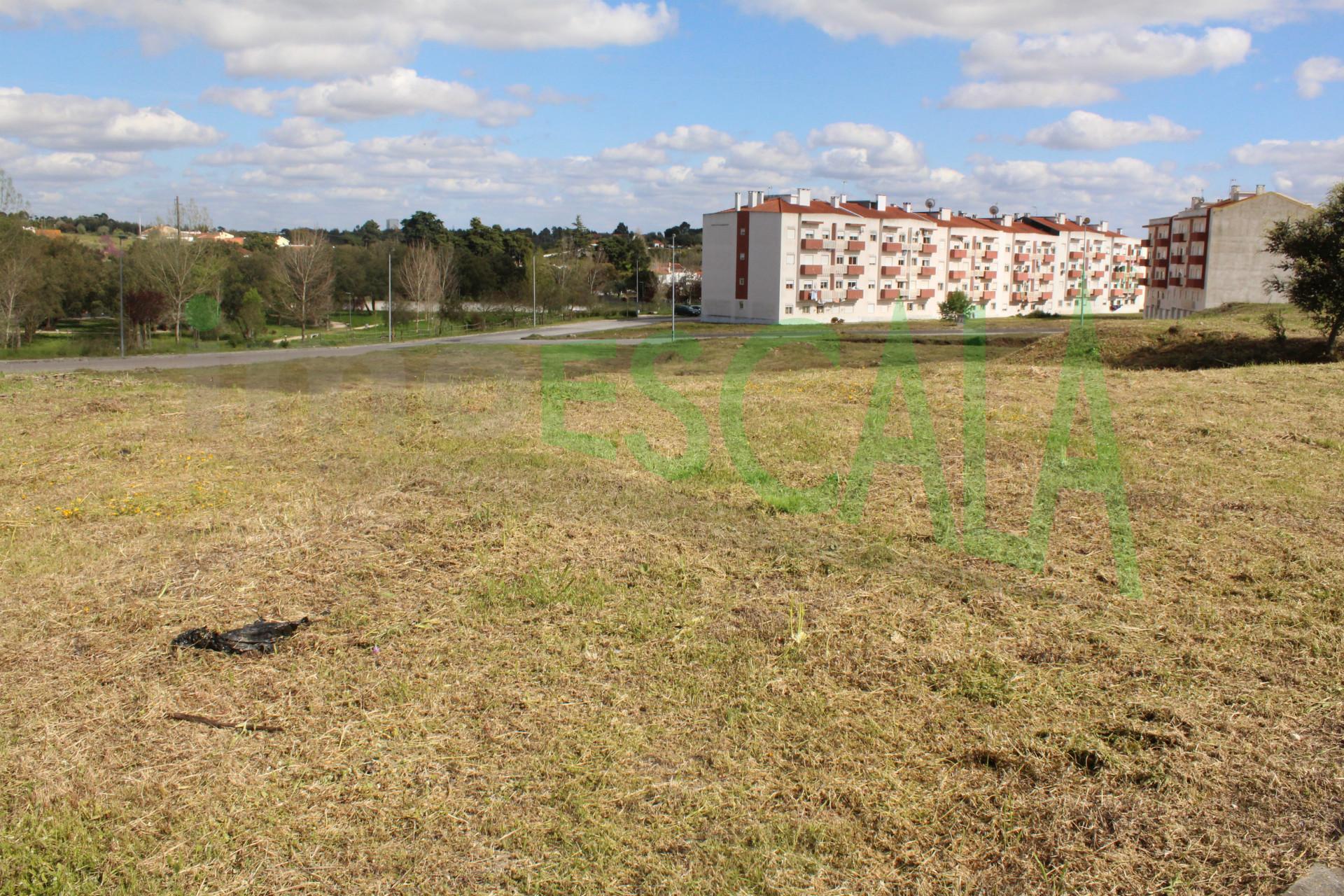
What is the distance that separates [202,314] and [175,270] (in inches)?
107

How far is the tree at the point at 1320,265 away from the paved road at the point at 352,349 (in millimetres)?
16501

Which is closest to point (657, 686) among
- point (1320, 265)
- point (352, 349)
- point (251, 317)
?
point (1320, 265)

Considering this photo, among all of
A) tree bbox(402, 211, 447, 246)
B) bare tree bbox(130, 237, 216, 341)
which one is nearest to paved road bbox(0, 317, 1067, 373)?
bare tree bbox(130, 237, 216, 341)

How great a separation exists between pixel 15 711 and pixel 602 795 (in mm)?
3037

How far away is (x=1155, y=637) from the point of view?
5270mm

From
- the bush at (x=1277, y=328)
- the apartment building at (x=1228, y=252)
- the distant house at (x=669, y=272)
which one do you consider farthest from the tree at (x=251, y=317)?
the apartment building at (x=1228, y=252)

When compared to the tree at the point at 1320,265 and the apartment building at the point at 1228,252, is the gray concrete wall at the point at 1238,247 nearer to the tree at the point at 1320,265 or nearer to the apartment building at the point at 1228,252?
the apartment building at the point at 1228,252

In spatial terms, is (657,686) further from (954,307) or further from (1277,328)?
(954,307)

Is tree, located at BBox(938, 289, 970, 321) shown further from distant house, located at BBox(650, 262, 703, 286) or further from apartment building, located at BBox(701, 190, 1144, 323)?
distant house, located at BBox(650, 262, 703, 286)

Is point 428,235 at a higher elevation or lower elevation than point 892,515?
higher

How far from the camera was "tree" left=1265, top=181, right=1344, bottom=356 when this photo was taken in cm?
1914

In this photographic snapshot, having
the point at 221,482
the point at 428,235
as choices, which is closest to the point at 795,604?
the point at 221,482

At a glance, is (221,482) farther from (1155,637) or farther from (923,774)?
(1155,637)

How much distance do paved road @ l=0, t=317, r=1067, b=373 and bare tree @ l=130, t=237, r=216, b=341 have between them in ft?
26.2
